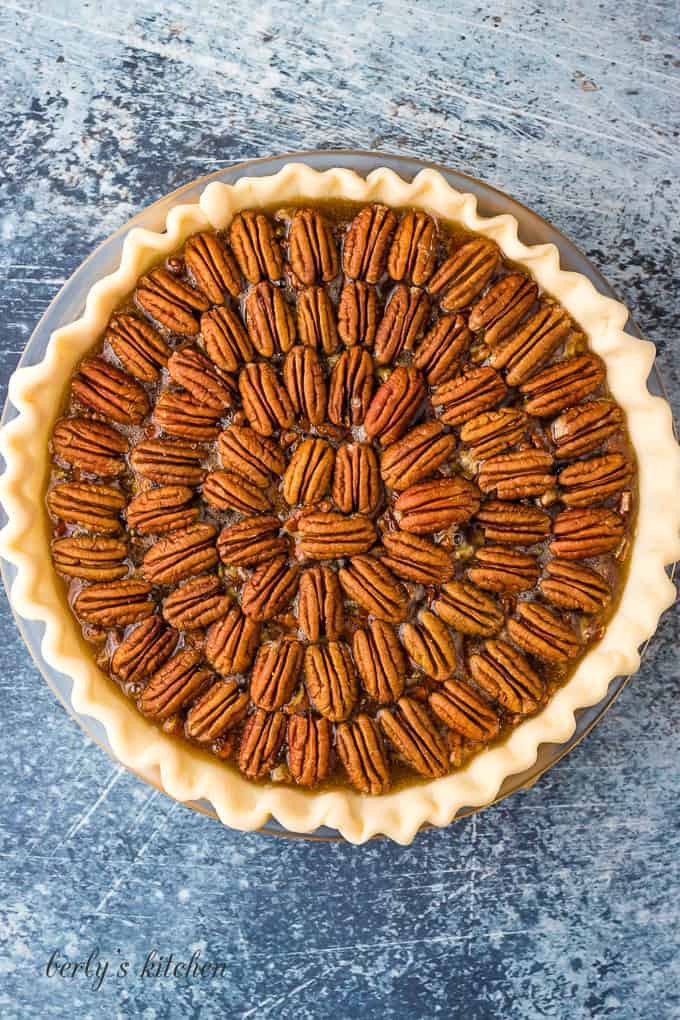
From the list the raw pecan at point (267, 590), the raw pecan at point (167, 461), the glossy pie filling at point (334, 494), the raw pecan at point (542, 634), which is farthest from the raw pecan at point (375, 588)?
the raw pecan at point (167, 461)

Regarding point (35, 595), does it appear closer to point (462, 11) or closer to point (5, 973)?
point (5, 973)

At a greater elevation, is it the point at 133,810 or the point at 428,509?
the point at 428,509

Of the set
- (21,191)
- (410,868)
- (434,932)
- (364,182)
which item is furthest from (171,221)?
(434,932)

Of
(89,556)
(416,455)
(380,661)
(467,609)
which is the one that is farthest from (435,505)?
(89,556)

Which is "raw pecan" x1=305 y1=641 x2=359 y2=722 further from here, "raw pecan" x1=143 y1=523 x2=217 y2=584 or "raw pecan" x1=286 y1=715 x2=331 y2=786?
"raw pecan" x1=143 y1=523 x2=217 y2=584

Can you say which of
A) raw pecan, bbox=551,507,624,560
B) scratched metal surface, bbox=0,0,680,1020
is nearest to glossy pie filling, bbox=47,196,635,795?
raw pecan, bbox=551,507,624,560

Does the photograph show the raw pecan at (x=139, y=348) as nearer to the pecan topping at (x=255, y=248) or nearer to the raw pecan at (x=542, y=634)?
A: the pecan topping at (x=255, y=248)

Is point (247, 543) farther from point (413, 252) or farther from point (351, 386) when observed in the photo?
point (413, 252)
